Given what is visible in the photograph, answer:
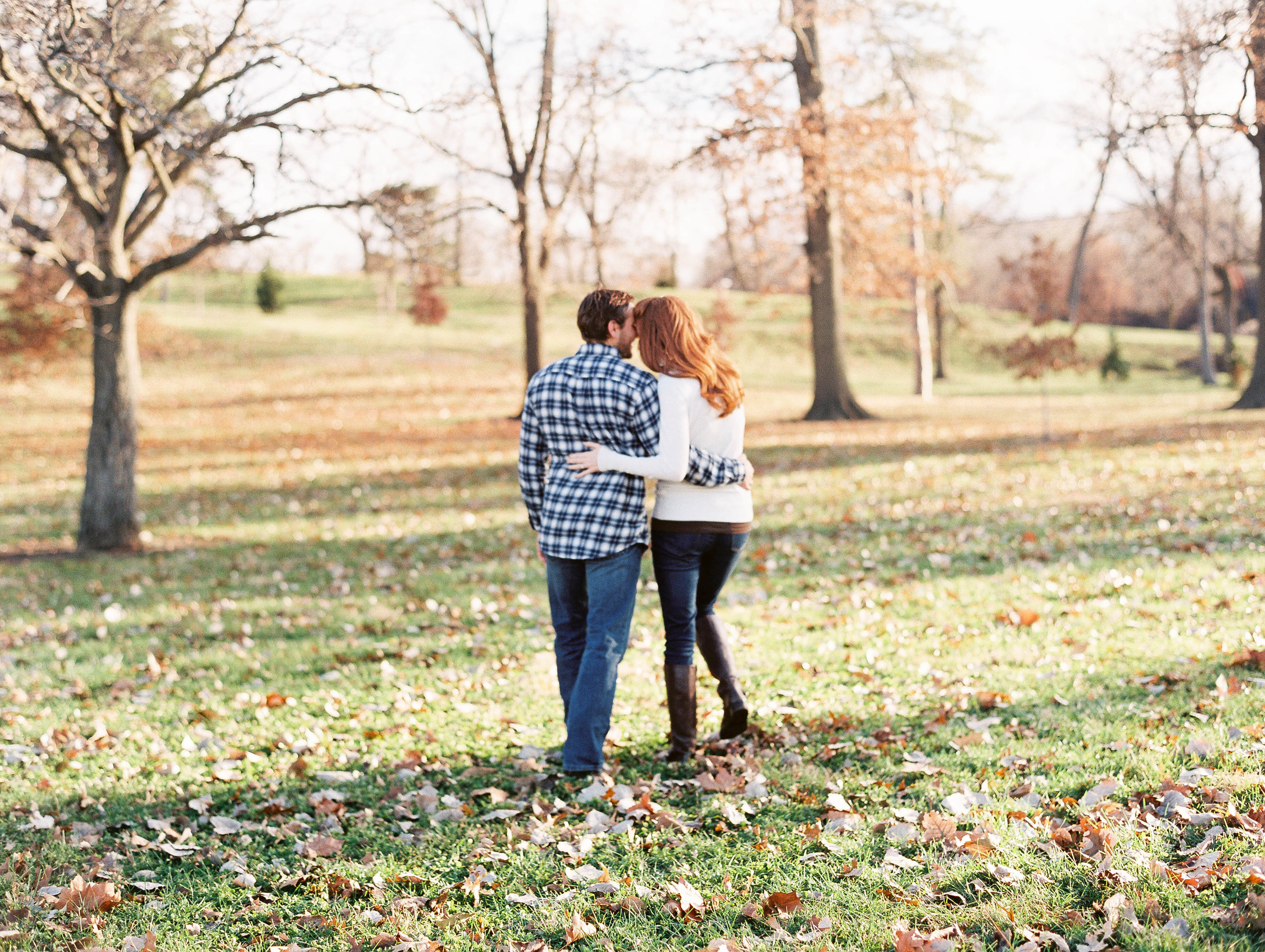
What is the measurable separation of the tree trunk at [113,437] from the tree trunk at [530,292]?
10307mm

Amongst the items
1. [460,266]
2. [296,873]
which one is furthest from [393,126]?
[296,873]

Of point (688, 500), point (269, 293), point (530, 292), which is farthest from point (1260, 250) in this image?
point (269, 293)

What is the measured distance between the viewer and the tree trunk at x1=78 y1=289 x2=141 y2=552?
11.4 m

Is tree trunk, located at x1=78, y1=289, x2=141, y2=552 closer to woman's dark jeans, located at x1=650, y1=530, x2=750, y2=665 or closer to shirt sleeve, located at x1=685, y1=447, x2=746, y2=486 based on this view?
woman's dark jeans, located at x1=650, y1=530, x2=750, y2=665

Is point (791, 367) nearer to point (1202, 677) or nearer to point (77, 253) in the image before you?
point (77, 253)

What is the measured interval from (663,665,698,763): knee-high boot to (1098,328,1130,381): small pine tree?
4406 centimetres

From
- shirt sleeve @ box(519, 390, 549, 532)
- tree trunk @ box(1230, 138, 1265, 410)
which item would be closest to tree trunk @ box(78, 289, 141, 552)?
shirt sleeve @ box(519, 390, 549, 532)

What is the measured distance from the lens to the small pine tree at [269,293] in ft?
177

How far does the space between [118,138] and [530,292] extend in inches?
502

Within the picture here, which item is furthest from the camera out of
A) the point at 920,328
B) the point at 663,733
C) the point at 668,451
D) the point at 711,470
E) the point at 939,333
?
the point at 939,333

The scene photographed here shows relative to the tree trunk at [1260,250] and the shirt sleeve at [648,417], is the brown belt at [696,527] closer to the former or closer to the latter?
the shirt sleeve at [648,417]

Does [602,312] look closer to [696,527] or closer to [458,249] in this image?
[696,527]

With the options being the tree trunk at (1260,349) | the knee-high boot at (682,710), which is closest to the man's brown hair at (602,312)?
the knee-high boot at (682,710)

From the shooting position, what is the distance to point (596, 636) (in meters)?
4.64
